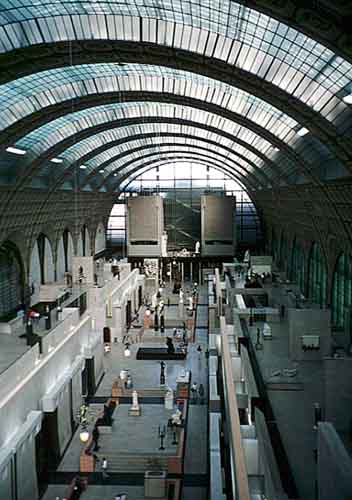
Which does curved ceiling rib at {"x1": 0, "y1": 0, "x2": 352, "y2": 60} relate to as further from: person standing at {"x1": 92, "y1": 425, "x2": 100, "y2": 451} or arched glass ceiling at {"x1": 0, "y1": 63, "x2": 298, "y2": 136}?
person standing at {"x1": 92, "y1": 425, "x2": 100, "y2": 451}

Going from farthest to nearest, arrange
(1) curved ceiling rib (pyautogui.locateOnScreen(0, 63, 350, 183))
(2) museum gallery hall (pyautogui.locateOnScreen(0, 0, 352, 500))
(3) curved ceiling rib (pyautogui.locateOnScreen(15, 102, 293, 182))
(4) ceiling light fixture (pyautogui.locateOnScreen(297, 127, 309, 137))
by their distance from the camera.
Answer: (3) curved ceiling rib (pyautogui.locateOnScreen(15, 102, 293, 182))
(1) curved ceiling rib (pyautogui.locateOnScreen(0, 63, 350, 183))
(4) ceiling light fixture (pyautogui.locateOnScreen(297, 127, 309, 137))
(2) museum gallery hall (pyautogui.locateOnScreen(0, 0, 352, 500))

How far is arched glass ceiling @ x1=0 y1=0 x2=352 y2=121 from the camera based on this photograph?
2164 cm

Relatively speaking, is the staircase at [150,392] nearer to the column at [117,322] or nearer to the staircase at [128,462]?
the staircase at [128,462]

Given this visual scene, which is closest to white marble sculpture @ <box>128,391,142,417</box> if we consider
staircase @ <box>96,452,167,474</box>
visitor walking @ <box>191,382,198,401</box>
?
visitor walking @ <box>191,382,198,401</box>

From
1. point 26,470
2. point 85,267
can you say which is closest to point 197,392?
point 26,470

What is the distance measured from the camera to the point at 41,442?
22.8 metres

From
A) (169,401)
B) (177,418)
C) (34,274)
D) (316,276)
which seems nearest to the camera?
(177,418)

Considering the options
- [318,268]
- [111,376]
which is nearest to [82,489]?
[111,376]

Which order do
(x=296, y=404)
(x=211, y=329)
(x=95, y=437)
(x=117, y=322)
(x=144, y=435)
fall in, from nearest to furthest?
(x=296, y=404), (x=95, y=437), (x=144, y=435), (x=211, y=329), (x=117, y=322)

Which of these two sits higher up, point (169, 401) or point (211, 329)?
point (211, 329)

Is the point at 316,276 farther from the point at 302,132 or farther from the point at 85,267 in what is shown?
the point at 85,267

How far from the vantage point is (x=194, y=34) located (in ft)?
76.1

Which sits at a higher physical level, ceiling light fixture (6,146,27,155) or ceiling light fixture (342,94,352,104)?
ceiling light fixture (6,146,27,155)

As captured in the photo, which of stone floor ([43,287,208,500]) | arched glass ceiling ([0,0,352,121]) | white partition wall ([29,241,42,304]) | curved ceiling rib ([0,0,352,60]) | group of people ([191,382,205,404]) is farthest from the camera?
white partition wall ([29,241,42,304])
